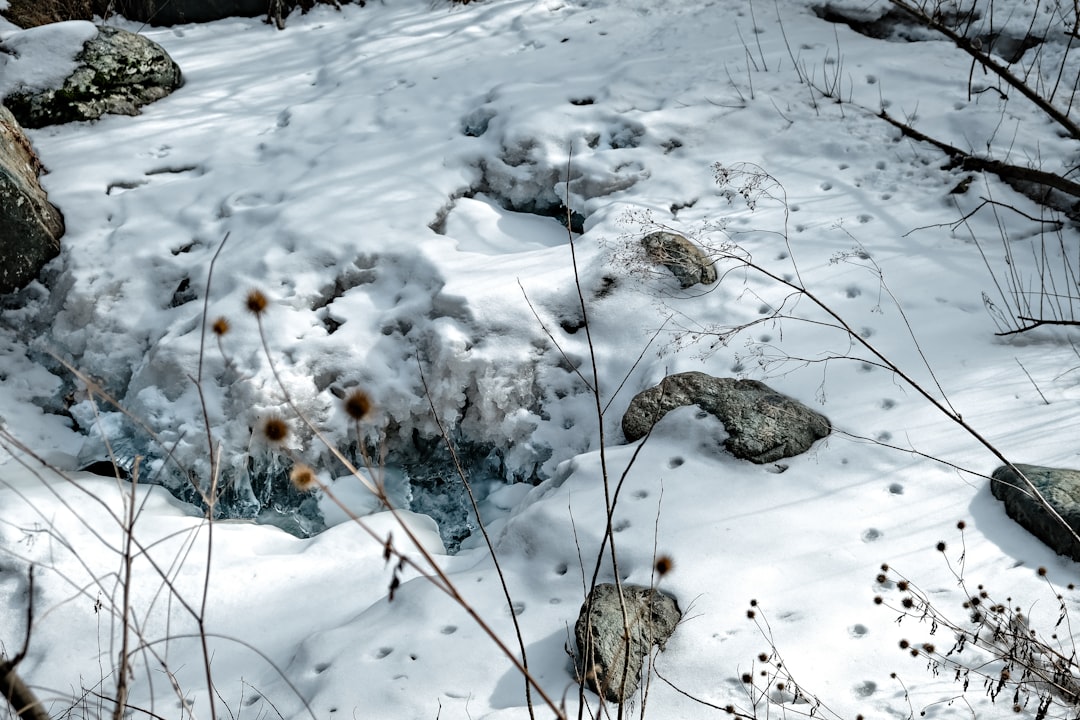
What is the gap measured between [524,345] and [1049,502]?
2.06 meters

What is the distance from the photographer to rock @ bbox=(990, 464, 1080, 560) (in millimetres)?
2592

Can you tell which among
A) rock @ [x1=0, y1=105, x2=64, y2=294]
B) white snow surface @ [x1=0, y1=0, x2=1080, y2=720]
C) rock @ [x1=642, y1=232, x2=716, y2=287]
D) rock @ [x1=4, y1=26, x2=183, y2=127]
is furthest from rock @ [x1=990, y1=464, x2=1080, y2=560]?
rock @ [x1=4, y1=26, x2=183, y2=127]

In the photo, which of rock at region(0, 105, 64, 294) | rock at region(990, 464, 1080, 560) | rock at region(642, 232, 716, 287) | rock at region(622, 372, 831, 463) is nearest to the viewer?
rock at region(990, 464, 1080, 560)

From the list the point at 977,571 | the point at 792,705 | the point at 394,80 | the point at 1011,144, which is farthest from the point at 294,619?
the point at 1011,144

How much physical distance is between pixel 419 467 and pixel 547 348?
78 cm

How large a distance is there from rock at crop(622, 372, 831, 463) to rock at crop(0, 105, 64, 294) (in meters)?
3.05

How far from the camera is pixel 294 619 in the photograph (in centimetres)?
303

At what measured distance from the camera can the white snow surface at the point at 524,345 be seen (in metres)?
2.60

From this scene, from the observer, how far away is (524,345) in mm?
3795

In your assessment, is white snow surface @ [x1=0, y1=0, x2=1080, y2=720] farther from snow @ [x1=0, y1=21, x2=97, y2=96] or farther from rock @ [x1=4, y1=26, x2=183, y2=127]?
snow @ [x1=0, y1=21, x2=97, y2=96]

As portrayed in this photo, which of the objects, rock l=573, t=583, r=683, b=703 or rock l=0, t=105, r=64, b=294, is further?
rock l=0, t=105, r=64, b=294

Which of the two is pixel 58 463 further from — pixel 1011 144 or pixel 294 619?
pixel 1011 144

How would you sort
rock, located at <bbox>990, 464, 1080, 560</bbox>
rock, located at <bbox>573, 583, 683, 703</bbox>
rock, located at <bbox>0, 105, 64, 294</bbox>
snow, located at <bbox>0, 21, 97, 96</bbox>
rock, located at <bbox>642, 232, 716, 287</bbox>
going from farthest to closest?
snow, located at <bbox>0, 21, 97, 96</bbox> → rock, located at <bbox>0, 105, 64, 294</bbox> → rock, located at <bbox>642, 232, 716, 287</bbox> → rock, located at <bbox>990, 464, 1080, 560</bbox> → rock, located at <bbox>573, 583, 683, 703</bbox>

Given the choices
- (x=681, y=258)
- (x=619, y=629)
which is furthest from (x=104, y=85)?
(x=619, y=629)
